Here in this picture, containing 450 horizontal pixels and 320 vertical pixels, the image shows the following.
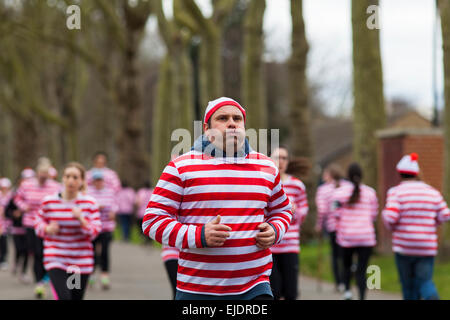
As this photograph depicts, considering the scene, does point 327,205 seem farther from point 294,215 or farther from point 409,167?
point 294,215

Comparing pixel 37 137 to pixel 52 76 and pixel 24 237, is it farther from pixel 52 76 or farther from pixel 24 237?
pixel 24 237

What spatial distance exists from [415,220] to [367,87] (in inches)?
273

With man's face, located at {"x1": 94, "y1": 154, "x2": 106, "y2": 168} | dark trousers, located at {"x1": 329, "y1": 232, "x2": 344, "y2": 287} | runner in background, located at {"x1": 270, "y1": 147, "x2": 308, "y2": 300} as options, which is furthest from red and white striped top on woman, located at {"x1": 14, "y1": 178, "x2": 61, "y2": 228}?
runner in background, located at {"x1": 270, "y1": 147, "x2": 308, "y2": 300}

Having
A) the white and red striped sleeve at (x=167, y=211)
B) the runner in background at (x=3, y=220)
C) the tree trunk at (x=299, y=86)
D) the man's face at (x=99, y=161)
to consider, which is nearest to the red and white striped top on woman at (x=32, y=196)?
the man's face at (x=99, y=161)

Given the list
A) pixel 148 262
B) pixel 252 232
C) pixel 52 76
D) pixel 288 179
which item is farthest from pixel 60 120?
pixel 252 232

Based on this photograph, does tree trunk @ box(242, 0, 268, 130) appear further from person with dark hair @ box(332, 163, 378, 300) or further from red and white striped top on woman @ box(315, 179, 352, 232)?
person with dark hair @ box(332, 163, 378, 300)

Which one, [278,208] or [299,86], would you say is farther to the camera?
[299,86]

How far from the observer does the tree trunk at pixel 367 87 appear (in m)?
15.1

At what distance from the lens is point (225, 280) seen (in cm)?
447

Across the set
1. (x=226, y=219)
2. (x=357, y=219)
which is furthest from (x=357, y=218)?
(x=226, y=219)

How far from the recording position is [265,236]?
4504 mm
